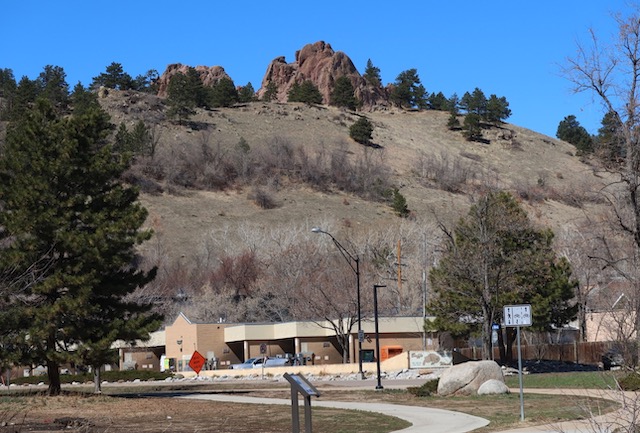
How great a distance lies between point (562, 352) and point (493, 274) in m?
15.2

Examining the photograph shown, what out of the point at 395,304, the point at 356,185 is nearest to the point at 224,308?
the point at 395,304

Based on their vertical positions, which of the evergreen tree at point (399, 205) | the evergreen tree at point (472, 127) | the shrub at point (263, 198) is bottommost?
the evergreen tree at point (399, 205)

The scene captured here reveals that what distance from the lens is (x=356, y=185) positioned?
13362 cm

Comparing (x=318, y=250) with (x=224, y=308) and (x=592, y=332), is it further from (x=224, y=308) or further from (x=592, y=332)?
(x=592, y=332)

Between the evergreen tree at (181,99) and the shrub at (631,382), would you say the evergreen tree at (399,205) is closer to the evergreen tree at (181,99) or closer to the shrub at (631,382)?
the evergreen tree at (181,99)

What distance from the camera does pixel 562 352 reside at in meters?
62.0

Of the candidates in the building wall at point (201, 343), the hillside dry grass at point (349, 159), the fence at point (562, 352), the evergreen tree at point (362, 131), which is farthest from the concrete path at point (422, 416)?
the evergreen tree at point (362, 131)

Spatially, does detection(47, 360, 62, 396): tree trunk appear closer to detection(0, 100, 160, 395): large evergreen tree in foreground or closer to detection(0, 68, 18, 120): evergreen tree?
detection(0, 100, 160, 395): large evergreen tree in foreground

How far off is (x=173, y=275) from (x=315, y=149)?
51963 millimetres

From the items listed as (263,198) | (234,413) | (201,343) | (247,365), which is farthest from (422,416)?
(263,198)

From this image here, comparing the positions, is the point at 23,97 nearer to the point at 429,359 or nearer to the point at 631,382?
the point at 429,359

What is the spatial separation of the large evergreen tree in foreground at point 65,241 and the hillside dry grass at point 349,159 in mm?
64125

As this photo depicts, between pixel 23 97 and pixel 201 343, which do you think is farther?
pixel 23 97

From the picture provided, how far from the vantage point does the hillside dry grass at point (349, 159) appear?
116938 millimetres
